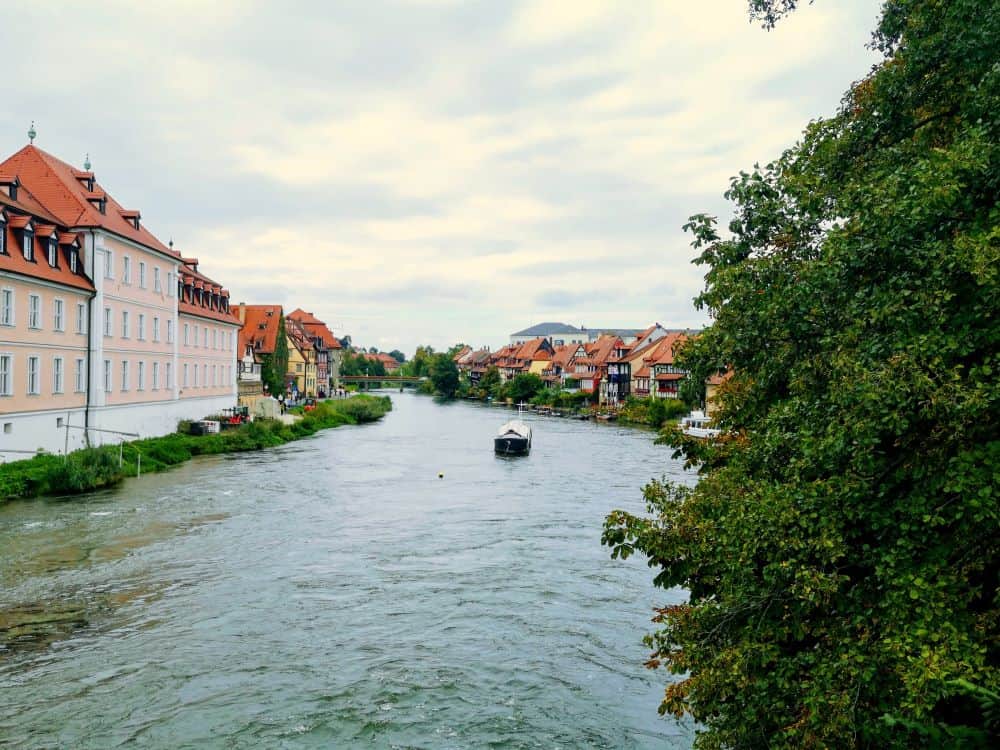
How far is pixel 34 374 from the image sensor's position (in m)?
26.1

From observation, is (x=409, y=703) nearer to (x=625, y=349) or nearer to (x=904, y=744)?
(x=904, y=744)

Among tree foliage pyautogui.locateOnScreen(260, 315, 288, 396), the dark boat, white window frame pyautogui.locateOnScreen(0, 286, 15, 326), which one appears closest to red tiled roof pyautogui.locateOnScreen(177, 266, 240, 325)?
white window frame pyautogui.locateOnScreen(0, 286, 15, 326)

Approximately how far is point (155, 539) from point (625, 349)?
71.6m

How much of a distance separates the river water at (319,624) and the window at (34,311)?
21.1ft

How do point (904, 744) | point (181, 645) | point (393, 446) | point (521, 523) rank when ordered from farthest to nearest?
1. point (393, 446)
2. point (521, 523)
3. point (181, 645)
4. point (904, 744)

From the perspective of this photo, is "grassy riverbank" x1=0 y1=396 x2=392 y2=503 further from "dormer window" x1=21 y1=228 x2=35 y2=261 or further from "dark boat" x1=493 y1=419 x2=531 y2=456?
"dark boat" x1=493 y1=419 x2=531 y2=456

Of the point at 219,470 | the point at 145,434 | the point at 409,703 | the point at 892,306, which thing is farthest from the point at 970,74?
the point at 145,434

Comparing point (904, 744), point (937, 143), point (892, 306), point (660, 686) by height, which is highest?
point (937, 143)

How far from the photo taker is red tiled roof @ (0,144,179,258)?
29.6 m

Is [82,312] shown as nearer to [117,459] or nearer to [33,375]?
[33,375]

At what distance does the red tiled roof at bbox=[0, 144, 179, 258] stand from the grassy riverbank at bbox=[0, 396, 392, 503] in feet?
29.2

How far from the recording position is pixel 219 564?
16.9 metres

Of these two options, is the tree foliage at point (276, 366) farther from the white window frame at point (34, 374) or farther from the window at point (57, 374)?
the white window frame at point (34, 374)

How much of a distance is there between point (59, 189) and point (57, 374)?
25.8 ft
